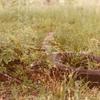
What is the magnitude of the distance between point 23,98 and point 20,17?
7.63 ft

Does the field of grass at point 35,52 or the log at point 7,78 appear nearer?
the field of grass at point 35,52

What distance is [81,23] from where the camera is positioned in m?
7.30

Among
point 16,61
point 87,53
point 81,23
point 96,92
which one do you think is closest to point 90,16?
point 81,23

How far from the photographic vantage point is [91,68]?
16.0 feet

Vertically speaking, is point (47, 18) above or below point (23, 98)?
above

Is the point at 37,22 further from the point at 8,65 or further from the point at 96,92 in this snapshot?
the point at 96,92

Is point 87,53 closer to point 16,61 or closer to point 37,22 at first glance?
point 16,61

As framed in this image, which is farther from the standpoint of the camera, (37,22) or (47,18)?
(47,18)

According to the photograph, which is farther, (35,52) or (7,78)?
(35,52)

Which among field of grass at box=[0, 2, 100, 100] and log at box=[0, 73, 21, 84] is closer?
field of grass at box=[0, 2, 100, 100]

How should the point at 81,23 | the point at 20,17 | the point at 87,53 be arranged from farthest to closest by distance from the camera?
the point at 81,23 < the point at 20,17 < the point at 87,53

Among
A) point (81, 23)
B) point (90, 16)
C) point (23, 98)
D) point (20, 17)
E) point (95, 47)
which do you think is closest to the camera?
point (23, 98)

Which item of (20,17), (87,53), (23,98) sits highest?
(20,17)

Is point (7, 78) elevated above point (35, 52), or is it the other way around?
point (35, 52)
